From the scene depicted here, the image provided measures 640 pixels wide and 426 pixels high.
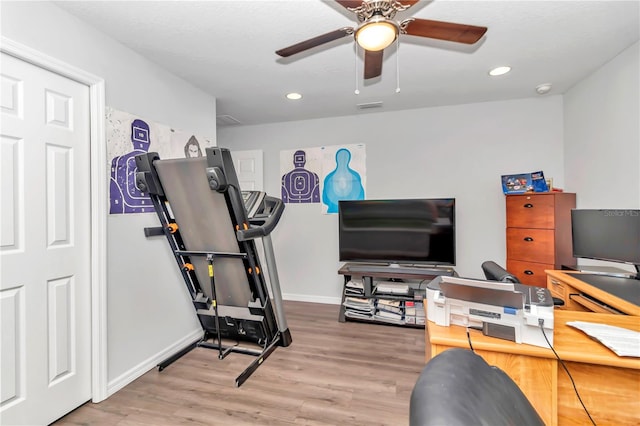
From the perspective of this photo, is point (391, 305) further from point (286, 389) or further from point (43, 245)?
point (43, 245)

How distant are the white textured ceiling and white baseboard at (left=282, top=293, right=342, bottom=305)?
255 cm

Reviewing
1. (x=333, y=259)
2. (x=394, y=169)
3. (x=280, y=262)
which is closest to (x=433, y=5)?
(x=394, y=169)

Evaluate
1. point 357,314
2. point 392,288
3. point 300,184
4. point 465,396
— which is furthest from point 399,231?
point 465,396

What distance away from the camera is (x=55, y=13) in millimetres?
1797

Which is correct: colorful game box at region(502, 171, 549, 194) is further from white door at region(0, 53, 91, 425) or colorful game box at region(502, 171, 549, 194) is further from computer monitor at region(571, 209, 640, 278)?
white door at region(0, 53, 91, 425)

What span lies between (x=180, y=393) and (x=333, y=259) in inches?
94.6

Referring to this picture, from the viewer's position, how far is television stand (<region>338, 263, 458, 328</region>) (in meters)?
3.28

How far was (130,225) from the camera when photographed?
2.29 metres

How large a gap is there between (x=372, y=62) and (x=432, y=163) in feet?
7.14

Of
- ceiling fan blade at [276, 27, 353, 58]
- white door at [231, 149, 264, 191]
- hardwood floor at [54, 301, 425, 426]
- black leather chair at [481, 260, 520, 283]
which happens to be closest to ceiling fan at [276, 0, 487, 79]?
ceiling fan blade at [276, 27, 353, 58]

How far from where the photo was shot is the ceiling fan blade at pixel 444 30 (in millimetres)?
1479

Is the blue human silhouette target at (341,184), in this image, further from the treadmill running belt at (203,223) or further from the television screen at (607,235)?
the television screen at (607,235)

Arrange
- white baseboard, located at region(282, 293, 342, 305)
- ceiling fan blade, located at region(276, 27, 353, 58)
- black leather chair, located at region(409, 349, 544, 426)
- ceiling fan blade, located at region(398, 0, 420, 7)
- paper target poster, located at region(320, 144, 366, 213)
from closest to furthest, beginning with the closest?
black leather chair, located at region(409, 349, 544, 426)
ceiling fan blade, located at region(398, 0, 420, 7)
ceiling fan blade, located at region(276, 27, 353, 58)
paper target poster, located at region(320, 144, 366, 213)
white baseboard, located at region(282, 293, 342, 305)

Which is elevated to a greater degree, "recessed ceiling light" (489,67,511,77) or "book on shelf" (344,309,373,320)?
"recessed ceiling light" (489,67,511,77)
